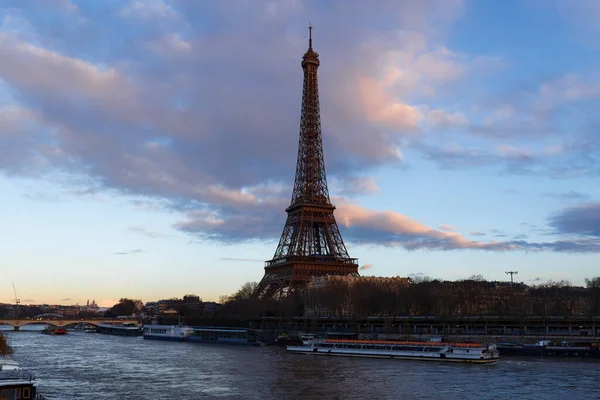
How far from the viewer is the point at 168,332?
4274 inches

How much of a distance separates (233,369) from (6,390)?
28.3 m

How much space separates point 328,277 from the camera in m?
108

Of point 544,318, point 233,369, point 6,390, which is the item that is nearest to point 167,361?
point 233,369

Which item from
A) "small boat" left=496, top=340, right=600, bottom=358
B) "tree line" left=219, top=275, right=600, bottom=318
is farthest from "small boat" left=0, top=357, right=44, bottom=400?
"tree line" left=219, top=275, right=600, bottom=318

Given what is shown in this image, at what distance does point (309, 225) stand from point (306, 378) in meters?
64.4

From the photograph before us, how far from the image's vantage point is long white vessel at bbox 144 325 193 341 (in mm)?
103613

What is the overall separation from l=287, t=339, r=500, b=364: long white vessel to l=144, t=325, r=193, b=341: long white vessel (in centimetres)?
3597

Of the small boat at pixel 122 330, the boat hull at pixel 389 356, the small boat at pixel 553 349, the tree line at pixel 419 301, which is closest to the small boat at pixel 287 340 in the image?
the boat hull at pixel 389 356

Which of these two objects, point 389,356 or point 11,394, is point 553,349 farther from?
point 11,394

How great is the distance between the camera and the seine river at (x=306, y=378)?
123ft

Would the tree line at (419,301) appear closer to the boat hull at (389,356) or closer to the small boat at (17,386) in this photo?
the boat hull at (389,356)

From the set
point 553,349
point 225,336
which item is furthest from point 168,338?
point 553,349

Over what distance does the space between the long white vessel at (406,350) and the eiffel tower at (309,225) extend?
31667 mm

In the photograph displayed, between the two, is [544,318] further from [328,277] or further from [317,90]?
[317,90]
